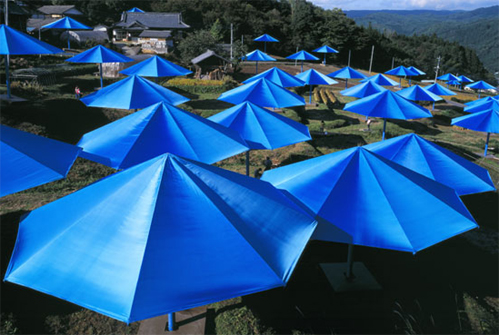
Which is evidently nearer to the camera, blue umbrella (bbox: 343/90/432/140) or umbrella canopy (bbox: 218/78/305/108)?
umbrella canopy (bbox: 218/78/305/108)

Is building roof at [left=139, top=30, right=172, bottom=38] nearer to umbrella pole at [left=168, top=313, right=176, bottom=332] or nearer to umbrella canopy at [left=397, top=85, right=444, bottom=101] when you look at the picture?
umbrella canopy at [left=397, top=85, right=444, bottom=101]

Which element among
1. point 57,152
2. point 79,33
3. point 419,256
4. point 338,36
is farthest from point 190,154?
point 338,36

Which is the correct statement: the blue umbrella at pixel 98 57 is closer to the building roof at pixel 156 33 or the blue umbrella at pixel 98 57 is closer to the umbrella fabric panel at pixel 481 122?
the umbrella fabric panel at pixel 481 122

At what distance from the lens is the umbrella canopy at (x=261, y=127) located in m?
9.76

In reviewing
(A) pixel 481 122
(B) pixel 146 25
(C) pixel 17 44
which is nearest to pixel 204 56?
(C) pixel 17 44

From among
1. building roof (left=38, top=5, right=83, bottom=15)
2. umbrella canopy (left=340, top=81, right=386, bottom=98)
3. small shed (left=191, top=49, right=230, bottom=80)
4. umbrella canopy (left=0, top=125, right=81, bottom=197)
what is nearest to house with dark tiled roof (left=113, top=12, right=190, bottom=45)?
building roof (left=38, top=5, right=83, bottom=15)

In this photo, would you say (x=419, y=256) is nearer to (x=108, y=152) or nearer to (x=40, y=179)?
(x=108, y=152)

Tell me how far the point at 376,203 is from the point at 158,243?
140 inches

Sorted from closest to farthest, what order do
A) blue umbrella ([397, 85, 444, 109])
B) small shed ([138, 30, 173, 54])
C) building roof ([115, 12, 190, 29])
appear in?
1. blue umbrella ([397, 85, 444, 109])
2. small shed ([138, 30, 173, 54])
3. building roof ([115, 12, 190, 29])

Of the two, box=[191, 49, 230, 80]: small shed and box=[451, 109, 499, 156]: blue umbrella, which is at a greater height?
box=[191, 49, 230, 80]: small shed

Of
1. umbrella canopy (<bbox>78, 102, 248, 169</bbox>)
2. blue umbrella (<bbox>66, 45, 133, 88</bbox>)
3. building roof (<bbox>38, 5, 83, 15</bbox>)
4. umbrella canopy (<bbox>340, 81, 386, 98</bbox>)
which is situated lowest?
umbrella canopy (<bbox>340, 81, 386, 98</bbox>)

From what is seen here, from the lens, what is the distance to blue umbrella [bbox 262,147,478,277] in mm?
5547

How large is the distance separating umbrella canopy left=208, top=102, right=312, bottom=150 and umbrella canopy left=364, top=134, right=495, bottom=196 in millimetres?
2300

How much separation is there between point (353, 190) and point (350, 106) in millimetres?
10501
